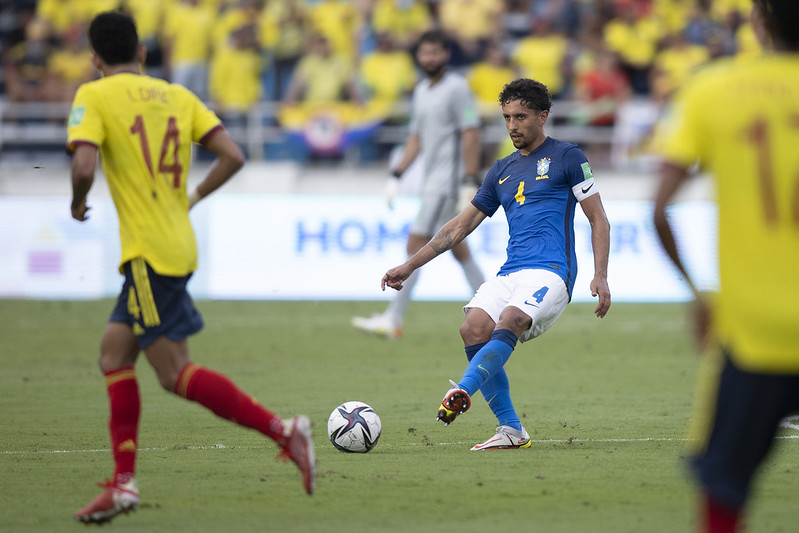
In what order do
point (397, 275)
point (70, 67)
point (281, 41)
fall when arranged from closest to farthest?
point (397, 275) → point (281, 41) → point (70, 67)

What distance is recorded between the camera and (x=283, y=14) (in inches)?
755

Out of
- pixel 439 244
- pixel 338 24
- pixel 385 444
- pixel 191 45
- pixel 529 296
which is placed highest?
pixel 338 24

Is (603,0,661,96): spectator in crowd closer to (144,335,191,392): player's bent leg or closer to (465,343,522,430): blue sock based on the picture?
(465,343,522,430): blue sock

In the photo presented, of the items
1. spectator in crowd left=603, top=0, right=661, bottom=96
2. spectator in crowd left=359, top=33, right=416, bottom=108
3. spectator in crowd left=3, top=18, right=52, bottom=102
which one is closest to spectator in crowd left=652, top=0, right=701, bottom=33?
spectator in crowd left=603, top=0, right=661, bottom=96

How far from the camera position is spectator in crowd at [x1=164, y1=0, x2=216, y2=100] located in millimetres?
18797

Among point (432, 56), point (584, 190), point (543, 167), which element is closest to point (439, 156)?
point (432, 56)

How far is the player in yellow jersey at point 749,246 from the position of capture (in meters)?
3.44

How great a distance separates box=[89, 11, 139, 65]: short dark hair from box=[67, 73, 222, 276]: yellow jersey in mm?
101

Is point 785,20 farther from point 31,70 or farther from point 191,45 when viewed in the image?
point 31,70

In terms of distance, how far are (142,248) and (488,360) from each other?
6.98 feet

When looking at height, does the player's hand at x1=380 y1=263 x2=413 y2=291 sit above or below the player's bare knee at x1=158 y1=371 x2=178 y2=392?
above

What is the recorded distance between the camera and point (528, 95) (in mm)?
6770

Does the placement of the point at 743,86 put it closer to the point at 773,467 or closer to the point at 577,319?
the point at 773,467

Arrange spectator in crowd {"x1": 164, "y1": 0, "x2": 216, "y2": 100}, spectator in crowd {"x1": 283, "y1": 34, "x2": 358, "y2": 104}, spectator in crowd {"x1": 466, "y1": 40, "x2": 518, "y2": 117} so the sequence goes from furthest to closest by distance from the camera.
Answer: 1. spectator in crowd {"x1": 164, "y1": 0, "x2": 216, "y2": 100}
2. spectator in crowd {"x1": 466, "y1": 40, "x2": 518, "y2": 117}
3. spectator in crowd {"x1": 283, "y1": 34, "x2": 358, "y2": 104}
